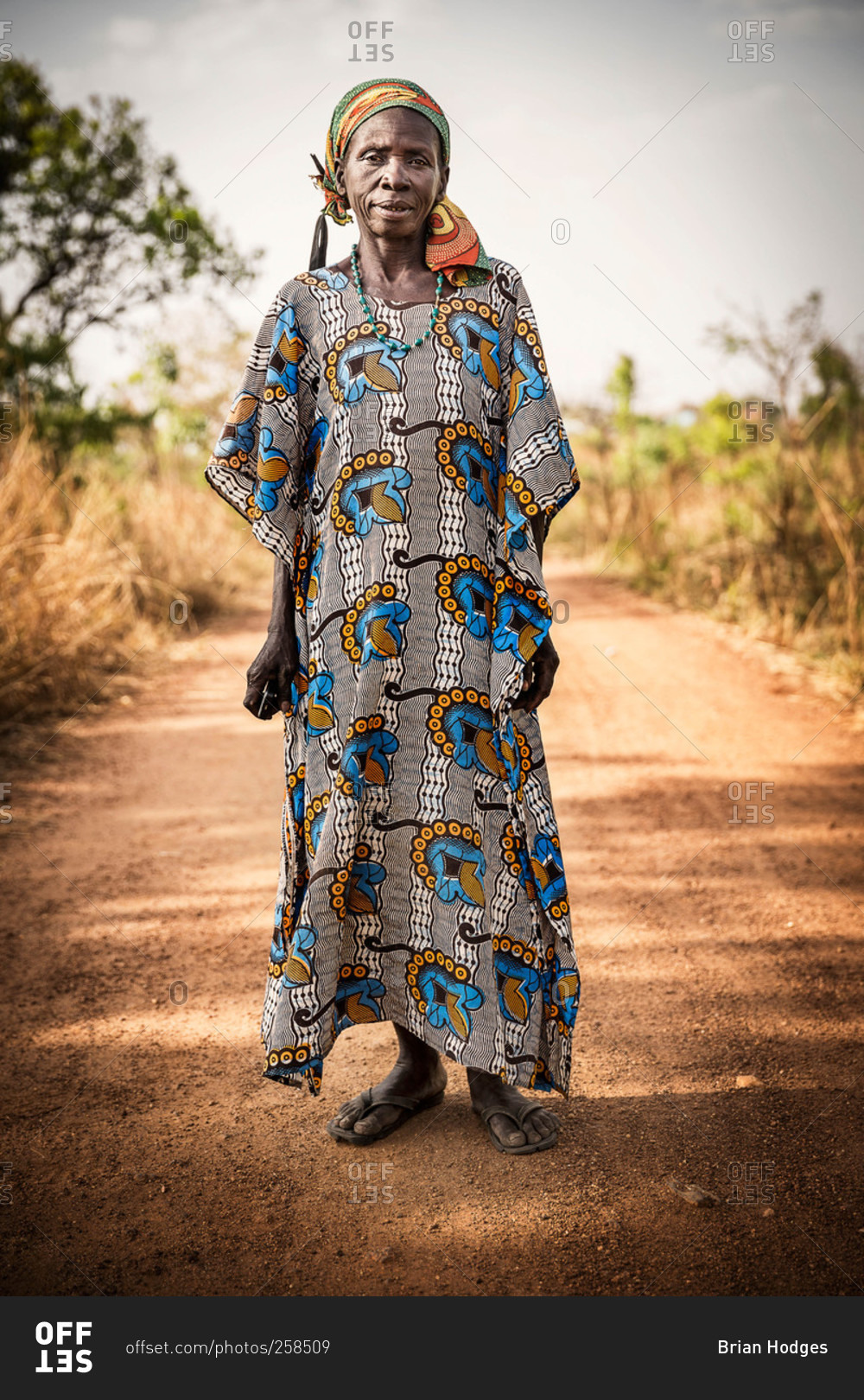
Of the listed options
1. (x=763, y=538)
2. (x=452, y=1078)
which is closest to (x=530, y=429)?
(x=452, y=1078)

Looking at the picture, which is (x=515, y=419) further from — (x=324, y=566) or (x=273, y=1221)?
(x=273, y=1221)

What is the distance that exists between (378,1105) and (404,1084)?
8 centimetres

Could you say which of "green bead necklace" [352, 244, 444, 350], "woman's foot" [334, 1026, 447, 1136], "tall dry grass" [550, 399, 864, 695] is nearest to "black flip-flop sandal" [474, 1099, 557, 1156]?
"woman's foot" [334, 1026, 447, 1136]

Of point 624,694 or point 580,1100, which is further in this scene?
point 624,694

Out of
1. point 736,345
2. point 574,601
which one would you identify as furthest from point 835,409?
point 574,601

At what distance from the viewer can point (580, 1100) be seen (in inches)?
90.6

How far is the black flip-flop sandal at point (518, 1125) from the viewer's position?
2086 mm

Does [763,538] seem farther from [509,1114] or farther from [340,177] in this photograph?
[509,1114]

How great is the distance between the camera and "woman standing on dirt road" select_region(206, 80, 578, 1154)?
76.1 inches

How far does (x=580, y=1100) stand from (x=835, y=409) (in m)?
7.93

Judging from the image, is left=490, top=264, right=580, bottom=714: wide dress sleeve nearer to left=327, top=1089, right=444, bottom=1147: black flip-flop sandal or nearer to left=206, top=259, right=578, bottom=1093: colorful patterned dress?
left=206, top=259, right=578, bottom=1093: colorful patterned dress

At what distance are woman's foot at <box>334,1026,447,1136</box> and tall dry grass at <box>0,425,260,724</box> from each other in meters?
3.95

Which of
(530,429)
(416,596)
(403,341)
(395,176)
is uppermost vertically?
(395,176)

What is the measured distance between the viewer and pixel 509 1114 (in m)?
2.14
